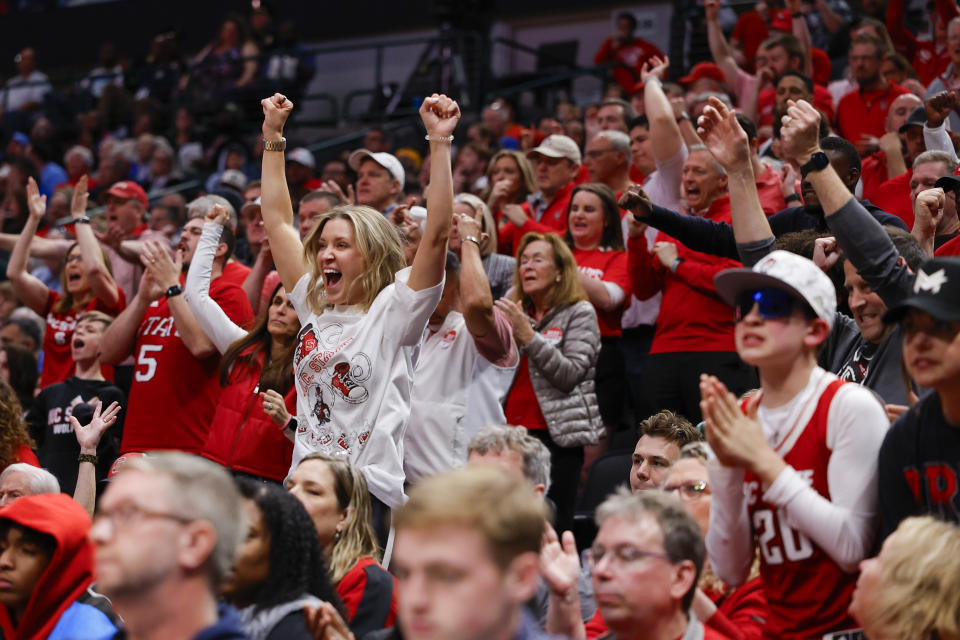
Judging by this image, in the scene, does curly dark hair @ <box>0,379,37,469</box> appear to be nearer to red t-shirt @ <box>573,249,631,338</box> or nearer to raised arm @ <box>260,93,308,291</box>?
raised arm @ <box>260,93,308,291</box>

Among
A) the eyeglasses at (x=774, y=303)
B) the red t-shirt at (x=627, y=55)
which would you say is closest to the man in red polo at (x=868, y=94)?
the red t-shirt at (x=627, y=55)

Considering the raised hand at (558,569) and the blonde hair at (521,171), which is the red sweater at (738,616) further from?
the blonde hair at (521,171)

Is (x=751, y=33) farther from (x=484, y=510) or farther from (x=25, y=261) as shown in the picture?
(x=484, y=510)

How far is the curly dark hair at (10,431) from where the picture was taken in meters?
5.48

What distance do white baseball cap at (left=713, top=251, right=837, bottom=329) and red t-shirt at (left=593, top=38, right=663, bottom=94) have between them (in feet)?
29.8

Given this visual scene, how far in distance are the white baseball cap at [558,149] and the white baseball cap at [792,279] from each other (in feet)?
15.3

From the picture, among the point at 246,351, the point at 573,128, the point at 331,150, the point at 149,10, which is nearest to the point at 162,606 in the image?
the point at 246,351

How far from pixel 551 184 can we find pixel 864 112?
2.26m

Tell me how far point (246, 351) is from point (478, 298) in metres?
1.19

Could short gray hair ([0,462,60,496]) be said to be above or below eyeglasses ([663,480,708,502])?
below

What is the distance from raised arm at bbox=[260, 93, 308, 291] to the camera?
15.8 feet

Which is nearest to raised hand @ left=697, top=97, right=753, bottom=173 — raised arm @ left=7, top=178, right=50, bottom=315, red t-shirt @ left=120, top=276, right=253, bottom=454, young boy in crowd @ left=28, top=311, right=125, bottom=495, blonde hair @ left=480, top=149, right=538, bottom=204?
red t-shirt @ left=120, top=276, right=253, bottom=454

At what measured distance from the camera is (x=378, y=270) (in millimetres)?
4637

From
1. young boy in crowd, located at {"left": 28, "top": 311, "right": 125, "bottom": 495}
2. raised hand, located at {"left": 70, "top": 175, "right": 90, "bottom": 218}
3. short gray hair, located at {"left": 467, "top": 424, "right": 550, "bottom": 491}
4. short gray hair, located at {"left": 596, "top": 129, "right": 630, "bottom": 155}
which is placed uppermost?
short gray hair, located at {"left": 596, "top": 129, "right": 630, "bottom": 155}
